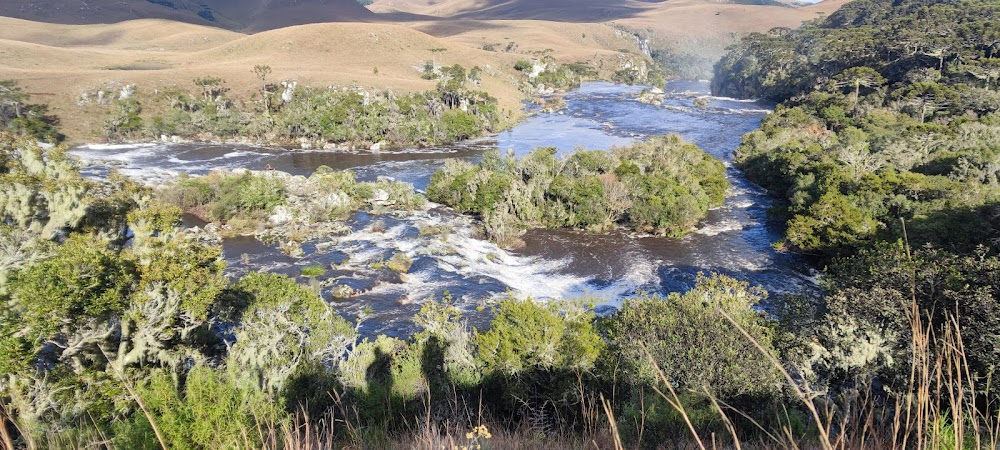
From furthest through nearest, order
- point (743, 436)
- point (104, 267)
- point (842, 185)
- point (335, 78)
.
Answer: point (335, 78), point (842, 185), point (104, 267), point (743, 436)

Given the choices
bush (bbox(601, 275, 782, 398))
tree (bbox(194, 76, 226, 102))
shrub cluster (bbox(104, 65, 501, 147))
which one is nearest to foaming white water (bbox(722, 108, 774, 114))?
shrub cluster (bbox(104, 65, 501, 147))

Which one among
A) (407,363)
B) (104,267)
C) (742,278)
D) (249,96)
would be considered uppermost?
(249,96)

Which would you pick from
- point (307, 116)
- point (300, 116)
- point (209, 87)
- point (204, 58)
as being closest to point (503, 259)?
point (307, 116)

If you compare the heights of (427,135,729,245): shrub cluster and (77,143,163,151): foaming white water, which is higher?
(77,143,163,151): foaming white water

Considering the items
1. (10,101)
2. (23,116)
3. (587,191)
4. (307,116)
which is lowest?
(587,191)

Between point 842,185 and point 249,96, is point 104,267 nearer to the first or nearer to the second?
point 842,185

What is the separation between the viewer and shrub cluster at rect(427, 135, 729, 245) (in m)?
34.6

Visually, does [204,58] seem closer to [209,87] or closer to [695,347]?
[209,87]

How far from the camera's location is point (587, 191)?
36031mm

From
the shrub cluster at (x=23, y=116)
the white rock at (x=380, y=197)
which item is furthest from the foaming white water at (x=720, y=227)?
the shrub cluster at (x=23, y=116)

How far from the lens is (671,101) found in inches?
4092

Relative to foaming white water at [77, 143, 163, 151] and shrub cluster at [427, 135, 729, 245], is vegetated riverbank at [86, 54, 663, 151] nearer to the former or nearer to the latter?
foaming white water at [77, 143, 163, 151]

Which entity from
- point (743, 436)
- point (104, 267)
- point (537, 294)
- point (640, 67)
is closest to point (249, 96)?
point (537, 294)

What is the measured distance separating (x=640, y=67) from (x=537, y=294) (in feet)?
508
